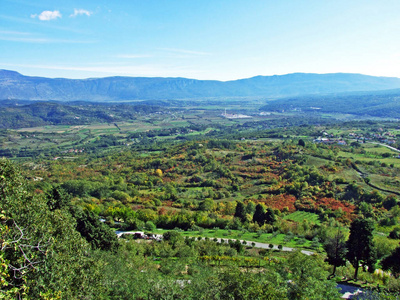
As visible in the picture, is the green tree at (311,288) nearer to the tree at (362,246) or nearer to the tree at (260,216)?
the tree at (362,246)

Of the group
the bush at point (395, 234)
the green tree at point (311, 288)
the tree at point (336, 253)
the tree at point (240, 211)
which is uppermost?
the green tree at point (311, 288)

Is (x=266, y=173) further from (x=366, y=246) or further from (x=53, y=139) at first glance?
(x=53, y=139)

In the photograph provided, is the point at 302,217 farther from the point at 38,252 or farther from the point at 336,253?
the point at 38,252

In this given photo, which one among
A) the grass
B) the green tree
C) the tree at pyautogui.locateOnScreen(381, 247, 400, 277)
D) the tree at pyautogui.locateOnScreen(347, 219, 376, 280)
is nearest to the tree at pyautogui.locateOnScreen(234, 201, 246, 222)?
the grass

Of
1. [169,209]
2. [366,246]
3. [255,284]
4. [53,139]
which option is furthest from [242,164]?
[53,139]

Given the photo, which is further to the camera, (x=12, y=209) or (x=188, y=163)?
(x=188, y=163)

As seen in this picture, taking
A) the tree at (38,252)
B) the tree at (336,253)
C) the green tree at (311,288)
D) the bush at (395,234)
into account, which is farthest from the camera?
the bush at (395,234)

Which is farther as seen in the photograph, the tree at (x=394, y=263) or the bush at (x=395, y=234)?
the bush at (x=395, y=234)

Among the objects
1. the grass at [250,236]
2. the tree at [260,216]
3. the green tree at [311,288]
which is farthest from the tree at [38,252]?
the tree at [260,216]
